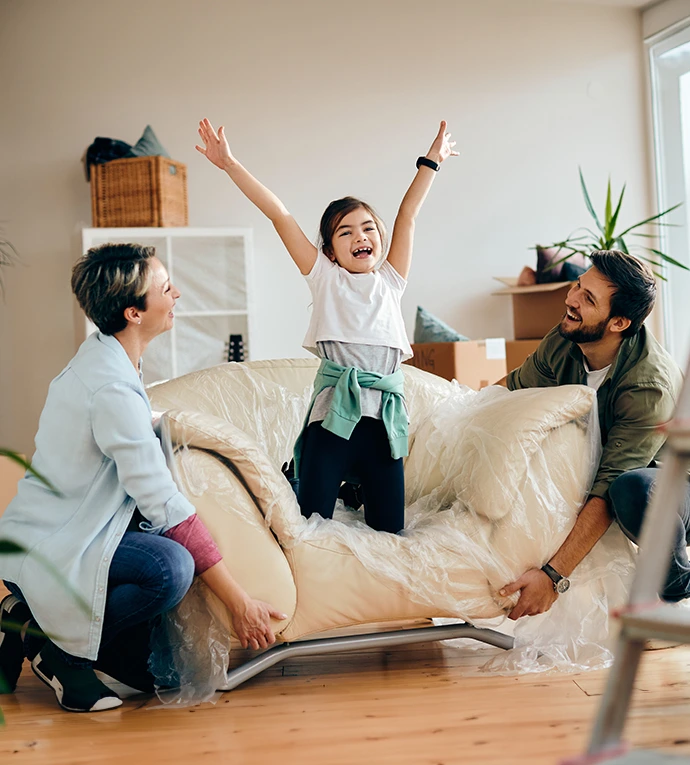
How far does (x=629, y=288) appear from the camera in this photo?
2092mm

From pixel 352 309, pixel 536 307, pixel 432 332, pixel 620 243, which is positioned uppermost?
pixel 620 243

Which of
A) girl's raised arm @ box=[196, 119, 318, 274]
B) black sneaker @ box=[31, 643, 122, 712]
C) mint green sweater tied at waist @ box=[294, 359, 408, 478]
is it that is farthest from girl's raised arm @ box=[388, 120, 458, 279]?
black sneaker @ box=[31, 643, 122, 712]

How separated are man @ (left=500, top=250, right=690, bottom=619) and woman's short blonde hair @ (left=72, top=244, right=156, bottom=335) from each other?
39.8 inches

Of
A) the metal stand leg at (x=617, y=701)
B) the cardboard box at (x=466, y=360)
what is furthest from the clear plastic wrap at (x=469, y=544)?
the cardboard box at (x=466, y=360)

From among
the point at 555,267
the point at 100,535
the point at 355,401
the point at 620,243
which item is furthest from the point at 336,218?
the point at 620,243

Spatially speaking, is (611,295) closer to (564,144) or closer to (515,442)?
(515,442)

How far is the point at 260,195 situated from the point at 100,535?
91cm

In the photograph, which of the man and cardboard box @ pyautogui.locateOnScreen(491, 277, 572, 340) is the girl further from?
cardboard box @ pyautogui.locateOnScreen(491, 277, 572, 340)

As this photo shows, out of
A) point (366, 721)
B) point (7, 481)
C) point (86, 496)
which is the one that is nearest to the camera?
point (366, 721)

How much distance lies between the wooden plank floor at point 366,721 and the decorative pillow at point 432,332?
1958mm

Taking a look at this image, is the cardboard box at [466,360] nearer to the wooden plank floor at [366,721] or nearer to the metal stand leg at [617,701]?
the wooden plank floor at [366,721]

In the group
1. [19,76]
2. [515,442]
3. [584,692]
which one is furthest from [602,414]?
[19,76]

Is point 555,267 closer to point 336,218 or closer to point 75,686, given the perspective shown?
point 336,218

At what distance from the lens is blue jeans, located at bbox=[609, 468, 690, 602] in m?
1.89
